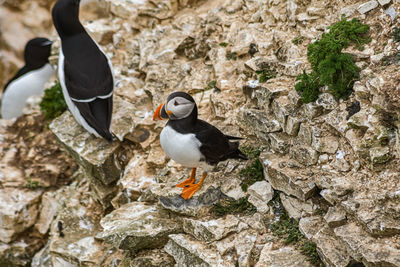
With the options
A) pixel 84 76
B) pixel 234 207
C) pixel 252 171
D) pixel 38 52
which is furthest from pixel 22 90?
pixel 234 207

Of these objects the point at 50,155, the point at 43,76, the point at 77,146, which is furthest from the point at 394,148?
the point at 43,76

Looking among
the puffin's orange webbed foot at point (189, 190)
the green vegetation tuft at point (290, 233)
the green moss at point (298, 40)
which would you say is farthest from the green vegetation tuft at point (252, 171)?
the green moss at point (298, 40)

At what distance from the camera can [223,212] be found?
454 cm

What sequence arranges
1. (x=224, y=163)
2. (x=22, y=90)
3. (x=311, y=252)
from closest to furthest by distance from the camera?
1. (x=311, y=252)
2. (x=224, y=163)
3. (x=22, y=90)

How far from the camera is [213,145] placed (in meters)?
4.59

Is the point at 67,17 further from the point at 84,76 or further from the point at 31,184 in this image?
the point at 31,184

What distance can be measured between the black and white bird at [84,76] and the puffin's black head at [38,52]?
203 centimetres

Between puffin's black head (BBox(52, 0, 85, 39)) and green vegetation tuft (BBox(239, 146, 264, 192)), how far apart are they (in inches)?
121

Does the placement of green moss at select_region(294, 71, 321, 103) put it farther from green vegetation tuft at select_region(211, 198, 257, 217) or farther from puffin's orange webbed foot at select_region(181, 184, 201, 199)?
puffin's orange webbed foot at select_region(181, 184, 201, 199)

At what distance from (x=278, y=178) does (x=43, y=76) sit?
210 inches

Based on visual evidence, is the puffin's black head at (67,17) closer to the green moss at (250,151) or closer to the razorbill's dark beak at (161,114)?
the razorbill's dark beak at (161,114)

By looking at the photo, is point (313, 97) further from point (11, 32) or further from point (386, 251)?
point (11, 32)

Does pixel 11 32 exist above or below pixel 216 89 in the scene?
below

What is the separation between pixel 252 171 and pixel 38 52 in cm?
513
